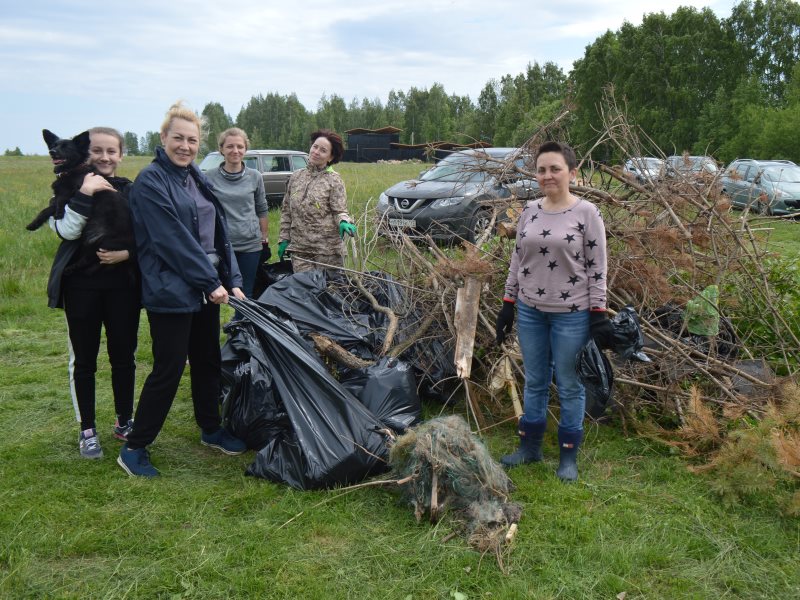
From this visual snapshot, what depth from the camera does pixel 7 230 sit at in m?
10.6

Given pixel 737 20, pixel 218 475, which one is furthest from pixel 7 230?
pixel 737 20

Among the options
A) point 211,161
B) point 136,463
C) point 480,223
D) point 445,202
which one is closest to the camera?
point 136,463

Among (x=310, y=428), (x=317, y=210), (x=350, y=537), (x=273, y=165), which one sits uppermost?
(x=273, y=165)

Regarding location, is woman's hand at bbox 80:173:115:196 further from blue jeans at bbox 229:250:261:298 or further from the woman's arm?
the woman's arm

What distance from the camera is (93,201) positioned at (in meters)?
2.96

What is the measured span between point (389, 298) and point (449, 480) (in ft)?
6.49

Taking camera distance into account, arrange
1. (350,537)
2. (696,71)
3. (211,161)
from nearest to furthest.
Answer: (350,537) < (211,161) < (696,71)

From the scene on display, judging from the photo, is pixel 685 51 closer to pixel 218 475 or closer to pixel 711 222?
pixel 711 222

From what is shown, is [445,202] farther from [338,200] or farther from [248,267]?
[248,267]

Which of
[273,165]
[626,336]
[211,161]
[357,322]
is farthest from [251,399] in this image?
[273,165]

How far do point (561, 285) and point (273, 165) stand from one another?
1210 centimetres

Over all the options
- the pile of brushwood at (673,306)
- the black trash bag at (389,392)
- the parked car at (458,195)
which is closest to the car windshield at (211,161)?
the parked car at (458,195)

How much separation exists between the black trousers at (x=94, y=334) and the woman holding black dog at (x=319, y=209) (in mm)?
1530

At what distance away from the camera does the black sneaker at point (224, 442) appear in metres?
3.43
